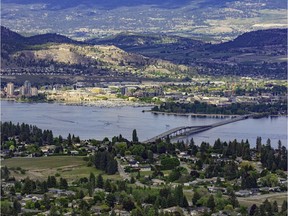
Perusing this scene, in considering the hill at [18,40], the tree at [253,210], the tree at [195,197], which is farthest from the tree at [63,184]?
the hill at [18,40]

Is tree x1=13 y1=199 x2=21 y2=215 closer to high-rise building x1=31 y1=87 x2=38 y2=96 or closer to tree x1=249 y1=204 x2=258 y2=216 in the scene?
tree x1=249 y1=204 x2=258 y2=216

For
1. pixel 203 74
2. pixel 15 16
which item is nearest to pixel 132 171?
pixel 203 74

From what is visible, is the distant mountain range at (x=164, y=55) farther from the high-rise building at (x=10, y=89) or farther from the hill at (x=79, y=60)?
the high-rise building at (x=10, y=89)

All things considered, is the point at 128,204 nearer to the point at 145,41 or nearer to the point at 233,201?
the point at 233,201

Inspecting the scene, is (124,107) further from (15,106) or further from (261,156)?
(261,156)

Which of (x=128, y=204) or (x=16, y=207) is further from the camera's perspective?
(x=128, y=204)

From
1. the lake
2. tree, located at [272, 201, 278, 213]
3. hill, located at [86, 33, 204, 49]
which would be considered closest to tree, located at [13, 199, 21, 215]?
tree, located at [272, 201, 278, 213]

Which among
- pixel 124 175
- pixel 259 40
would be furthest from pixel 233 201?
pixel 259 40
